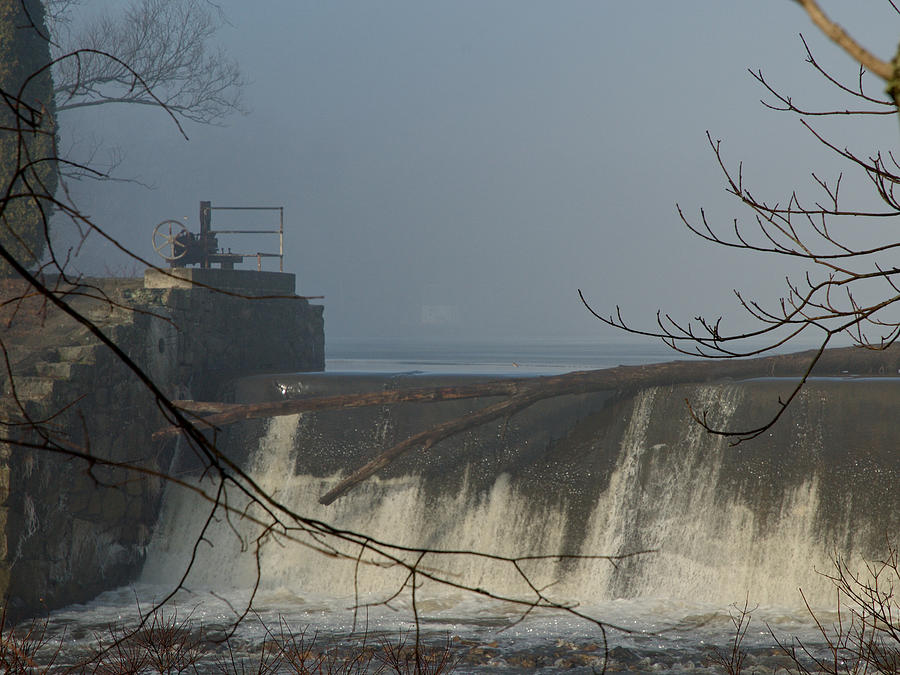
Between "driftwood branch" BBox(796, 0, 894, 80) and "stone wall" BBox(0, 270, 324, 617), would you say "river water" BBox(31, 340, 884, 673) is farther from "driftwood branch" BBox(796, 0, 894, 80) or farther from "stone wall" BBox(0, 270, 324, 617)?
"driftwood branch" BBox(796, 0, 894, 80)

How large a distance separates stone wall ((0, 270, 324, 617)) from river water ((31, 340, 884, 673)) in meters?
0.44

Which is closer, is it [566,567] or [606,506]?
[566,567]

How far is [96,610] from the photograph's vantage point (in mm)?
9891

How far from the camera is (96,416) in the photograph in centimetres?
1047

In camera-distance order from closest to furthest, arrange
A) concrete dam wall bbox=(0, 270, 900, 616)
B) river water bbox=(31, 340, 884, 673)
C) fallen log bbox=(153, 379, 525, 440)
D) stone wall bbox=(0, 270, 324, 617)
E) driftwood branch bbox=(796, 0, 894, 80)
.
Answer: driftwood branch bbox=(796, 0, 894, 80) < river water bbox=(31, 340, 884, 673) < concrete dam wall bbox=(0, 270, 900, 616) < stone wall bbox=(0, 270, 324, 617) < fallen log bbox=(153, 379, 525, 440)

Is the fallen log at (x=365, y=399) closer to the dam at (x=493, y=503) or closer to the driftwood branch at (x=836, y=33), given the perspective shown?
the dam at (x=493, y=503)

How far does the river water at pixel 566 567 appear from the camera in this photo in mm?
8078

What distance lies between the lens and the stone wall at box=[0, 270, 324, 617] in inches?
373

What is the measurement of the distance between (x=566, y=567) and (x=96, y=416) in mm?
5612

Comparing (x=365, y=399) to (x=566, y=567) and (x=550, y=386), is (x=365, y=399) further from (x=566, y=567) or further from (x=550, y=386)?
(x=566, y=567)

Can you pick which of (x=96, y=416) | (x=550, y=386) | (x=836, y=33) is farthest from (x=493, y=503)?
(x=836, y=33)

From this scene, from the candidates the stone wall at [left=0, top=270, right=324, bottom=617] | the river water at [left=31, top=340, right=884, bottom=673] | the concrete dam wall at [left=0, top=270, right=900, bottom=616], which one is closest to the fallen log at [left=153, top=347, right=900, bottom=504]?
A: the concrete dam wall at [left=0, top=270, right=900, bottom=616]

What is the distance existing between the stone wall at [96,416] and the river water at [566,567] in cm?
44

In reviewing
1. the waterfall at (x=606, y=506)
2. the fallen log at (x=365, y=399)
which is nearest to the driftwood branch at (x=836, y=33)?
the waterfall at (x=606, y=506)
